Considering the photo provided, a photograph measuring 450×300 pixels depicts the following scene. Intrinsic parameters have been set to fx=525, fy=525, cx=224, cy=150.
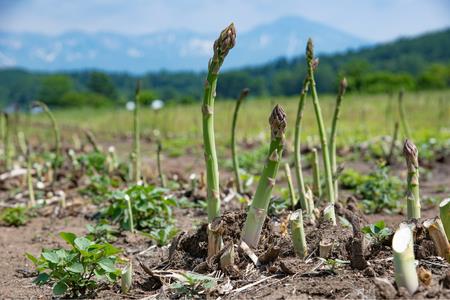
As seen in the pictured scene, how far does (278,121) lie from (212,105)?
0.45m

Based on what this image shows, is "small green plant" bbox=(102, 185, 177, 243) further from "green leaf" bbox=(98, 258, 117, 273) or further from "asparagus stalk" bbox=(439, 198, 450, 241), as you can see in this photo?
"asparagus stalk" bbox=(439, 198, 450, 241)

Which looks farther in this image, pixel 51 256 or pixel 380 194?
pixel 380 194

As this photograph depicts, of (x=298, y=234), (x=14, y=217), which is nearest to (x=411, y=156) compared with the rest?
(x=298, y=234)

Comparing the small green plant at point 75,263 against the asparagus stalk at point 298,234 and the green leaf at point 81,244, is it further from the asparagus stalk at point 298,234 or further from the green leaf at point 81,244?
the asparagus stalk at point 298,234

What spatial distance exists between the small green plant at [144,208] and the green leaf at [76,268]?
175 cm

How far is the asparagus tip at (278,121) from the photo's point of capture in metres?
2.60

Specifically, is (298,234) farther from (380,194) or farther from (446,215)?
(380,194)

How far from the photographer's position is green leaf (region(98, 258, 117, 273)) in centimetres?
277

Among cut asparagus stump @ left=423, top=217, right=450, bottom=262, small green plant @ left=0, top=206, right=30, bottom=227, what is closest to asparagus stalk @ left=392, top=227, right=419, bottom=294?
cut asparagus stump @ left=423, top=217, right=450, bottom=262

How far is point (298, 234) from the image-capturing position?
2842 mm

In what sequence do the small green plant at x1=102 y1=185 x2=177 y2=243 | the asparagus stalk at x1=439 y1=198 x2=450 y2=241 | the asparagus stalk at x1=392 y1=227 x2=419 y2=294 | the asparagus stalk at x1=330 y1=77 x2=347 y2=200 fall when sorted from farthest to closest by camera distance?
the small green plant at x1=102 y1=185 x2=177 y2=243, the asparagus stalk at x1=330 y1=77 x2=347 y2=200, the asparagus stalk at x1=439 y1=198 x2=450 y2=241, the asparagus stalk at x1=392 y1=227 x2=419 y2=294

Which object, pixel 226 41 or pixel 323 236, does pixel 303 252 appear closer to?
pixel 323 236

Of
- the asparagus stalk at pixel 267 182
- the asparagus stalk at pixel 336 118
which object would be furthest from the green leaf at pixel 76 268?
the asparagus stalk at pixel 336 118

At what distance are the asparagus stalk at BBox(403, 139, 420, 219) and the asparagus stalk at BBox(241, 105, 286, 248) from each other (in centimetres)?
75
